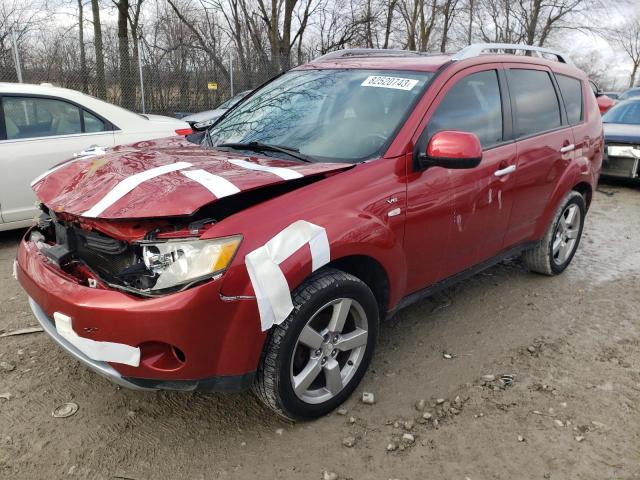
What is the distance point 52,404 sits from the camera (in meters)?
2.74

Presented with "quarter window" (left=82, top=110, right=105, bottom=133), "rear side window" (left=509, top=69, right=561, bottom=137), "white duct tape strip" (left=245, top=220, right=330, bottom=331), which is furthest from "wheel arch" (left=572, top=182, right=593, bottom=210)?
"quarter window" (left=82, top=110, right=105, bottom=133)

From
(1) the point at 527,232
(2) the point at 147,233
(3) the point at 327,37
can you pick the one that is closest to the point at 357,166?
(2) the point at 147,233

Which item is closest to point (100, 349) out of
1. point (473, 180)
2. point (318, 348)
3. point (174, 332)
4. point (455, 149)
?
point (174, 332)

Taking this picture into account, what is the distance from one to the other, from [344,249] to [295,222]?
1.00 feet

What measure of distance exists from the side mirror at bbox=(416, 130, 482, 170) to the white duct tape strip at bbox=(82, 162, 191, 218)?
1.25 m

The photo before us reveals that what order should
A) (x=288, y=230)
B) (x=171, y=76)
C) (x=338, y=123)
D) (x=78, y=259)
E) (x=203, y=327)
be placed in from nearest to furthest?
(x=203, y=327), (x=288, y=230), (x=78, y=259), (x=338, y=123), (x=171, y=76)

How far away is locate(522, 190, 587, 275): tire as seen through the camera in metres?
4.29

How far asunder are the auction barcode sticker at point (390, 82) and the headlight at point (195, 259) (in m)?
1.52

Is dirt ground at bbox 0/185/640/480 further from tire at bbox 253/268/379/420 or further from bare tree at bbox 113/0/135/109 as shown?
bare tree at bbox 113/0/135/109

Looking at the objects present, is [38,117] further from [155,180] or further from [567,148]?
[567,148]

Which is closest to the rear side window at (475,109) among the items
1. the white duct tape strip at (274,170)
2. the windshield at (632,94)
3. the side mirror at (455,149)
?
the side mirror at (455,149)

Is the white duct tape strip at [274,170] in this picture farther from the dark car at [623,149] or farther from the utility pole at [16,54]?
the utility pole at [16,54]

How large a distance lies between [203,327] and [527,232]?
2785mm

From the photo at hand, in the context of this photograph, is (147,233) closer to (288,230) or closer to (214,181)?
(214,181)
